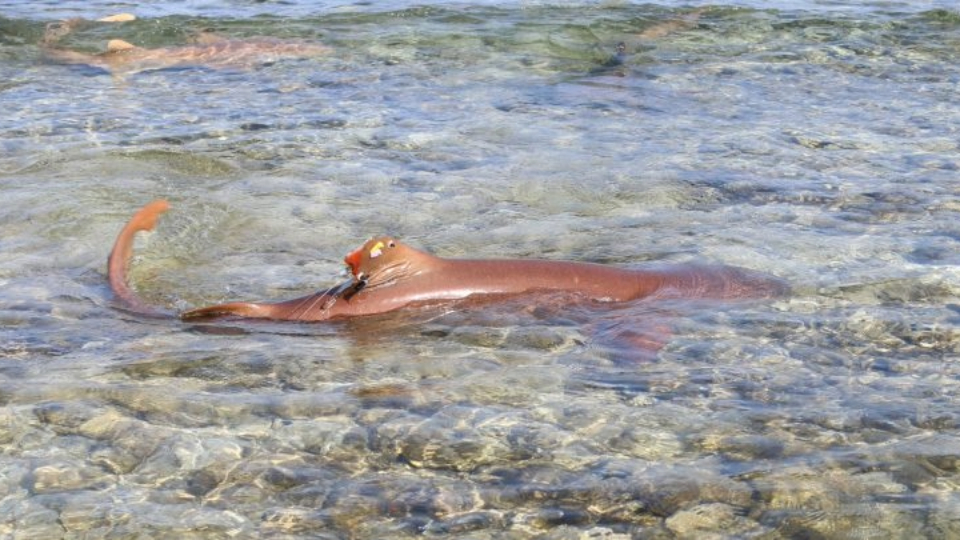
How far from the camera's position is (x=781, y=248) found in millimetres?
6812

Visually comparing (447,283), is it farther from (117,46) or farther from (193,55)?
(117,46)

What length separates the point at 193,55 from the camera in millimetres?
12172

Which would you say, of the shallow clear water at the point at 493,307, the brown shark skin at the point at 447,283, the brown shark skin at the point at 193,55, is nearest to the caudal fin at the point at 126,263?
the brown shark skin at the point at 447,283

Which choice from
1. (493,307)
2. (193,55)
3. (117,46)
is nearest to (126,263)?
(493,307)

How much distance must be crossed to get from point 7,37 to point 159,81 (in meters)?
2.84

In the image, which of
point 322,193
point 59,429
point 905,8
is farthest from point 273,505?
point 905,8

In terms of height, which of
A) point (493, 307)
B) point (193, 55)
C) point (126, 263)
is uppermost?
point (193, 55)

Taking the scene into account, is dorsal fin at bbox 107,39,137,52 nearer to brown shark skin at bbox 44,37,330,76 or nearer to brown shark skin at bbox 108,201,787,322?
brown shark skin at bbox 44,37,330,76

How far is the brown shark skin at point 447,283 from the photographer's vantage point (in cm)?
560

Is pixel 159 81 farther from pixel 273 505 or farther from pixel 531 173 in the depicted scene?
pixel 273 505

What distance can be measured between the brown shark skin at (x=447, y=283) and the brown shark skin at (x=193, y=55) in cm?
598

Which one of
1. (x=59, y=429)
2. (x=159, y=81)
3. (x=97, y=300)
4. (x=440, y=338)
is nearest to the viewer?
(x=59, y=429)

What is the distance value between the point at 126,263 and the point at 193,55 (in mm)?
6264

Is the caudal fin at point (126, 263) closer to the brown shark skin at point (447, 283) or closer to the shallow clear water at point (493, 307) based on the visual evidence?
the brown shark skin at point (447, 283)
